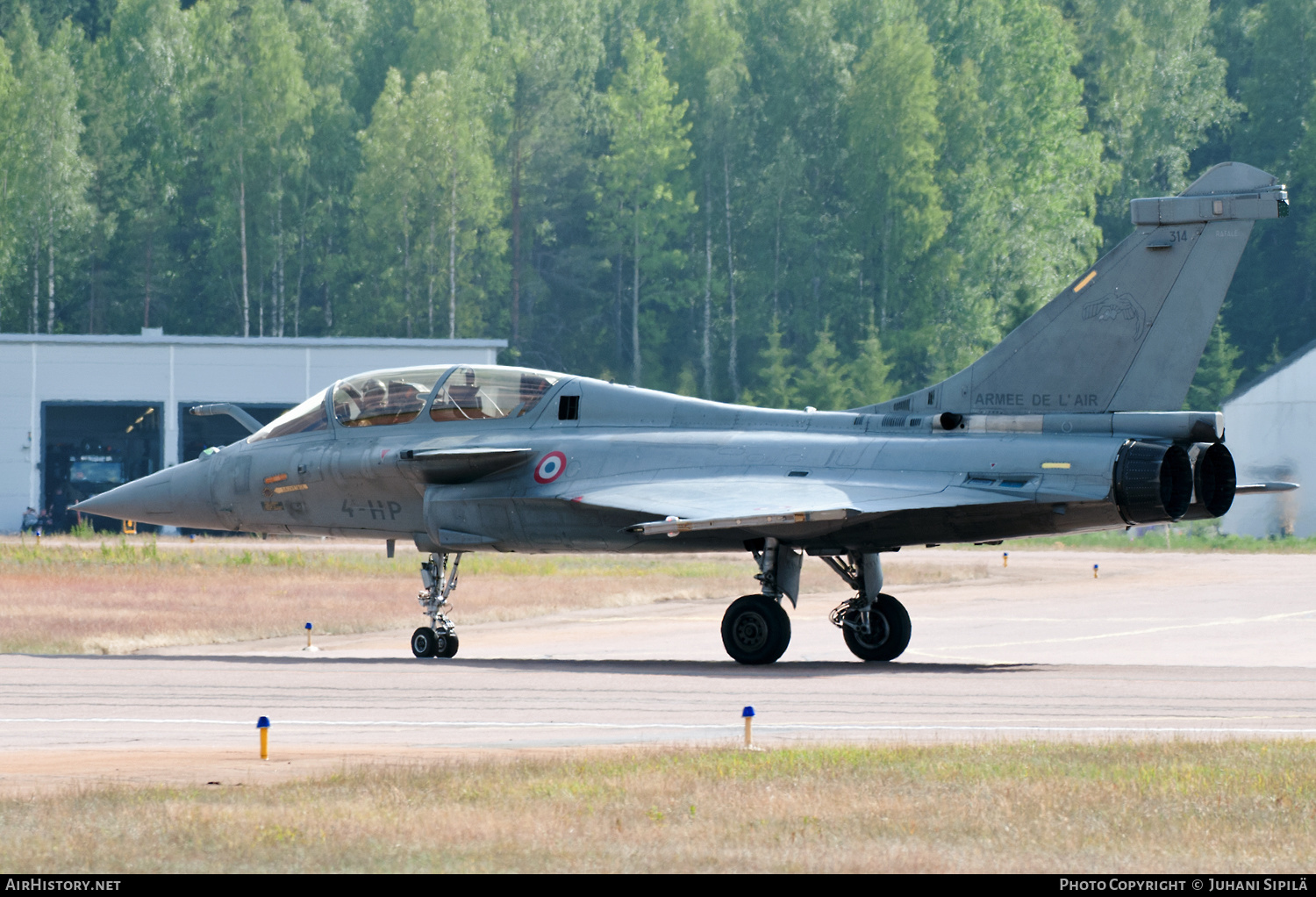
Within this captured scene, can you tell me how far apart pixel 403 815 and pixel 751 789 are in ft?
6.85

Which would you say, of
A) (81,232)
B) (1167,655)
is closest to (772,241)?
(81,232)

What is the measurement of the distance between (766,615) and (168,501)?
8.65m

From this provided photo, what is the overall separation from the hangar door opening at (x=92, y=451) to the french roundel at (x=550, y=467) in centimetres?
4830

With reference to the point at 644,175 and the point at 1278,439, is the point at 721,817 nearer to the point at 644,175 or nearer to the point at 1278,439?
the point at 1278,439

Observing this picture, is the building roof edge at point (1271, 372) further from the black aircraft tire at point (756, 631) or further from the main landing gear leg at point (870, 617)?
the black aircraft tire at point (756, 631)

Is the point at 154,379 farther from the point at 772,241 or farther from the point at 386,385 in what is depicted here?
the point at 386,385

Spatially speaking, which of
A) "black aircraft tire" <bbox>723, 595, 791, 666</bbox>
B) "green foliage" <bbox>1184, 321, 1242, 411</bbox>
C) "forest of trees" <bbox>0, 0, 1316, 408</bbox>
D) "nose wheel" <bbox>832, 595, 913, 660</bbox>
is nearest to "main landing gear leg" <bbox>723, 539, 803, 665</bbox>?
"black aircraft tire" <bbox>723, 595, 791, 666</bbox>

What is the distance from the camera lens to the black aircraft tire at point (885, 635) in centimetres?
1878

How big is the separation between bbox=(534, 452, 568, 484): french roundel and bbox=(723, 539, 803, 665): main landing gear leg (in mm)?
2559

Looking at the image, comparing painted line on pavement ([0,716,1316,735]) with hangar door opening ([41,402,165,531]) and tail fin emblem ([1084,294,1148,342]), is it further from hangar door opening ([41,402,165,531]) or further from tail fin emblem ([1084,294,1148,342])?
hangar door opening ([41,402,165,531])

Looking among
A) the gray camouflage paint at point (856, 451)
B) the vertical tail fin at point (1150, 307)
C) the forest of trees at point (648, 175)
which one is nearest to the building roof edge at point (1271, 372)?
the forest of trees at point (648, 175)

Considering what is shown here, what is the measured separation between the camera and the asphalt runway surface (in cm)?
1234

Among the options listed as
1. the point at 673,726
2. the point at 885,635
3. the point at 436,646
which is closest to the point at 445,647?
the point at 436,646

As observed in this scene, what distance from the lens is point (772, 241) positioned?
8225cm
